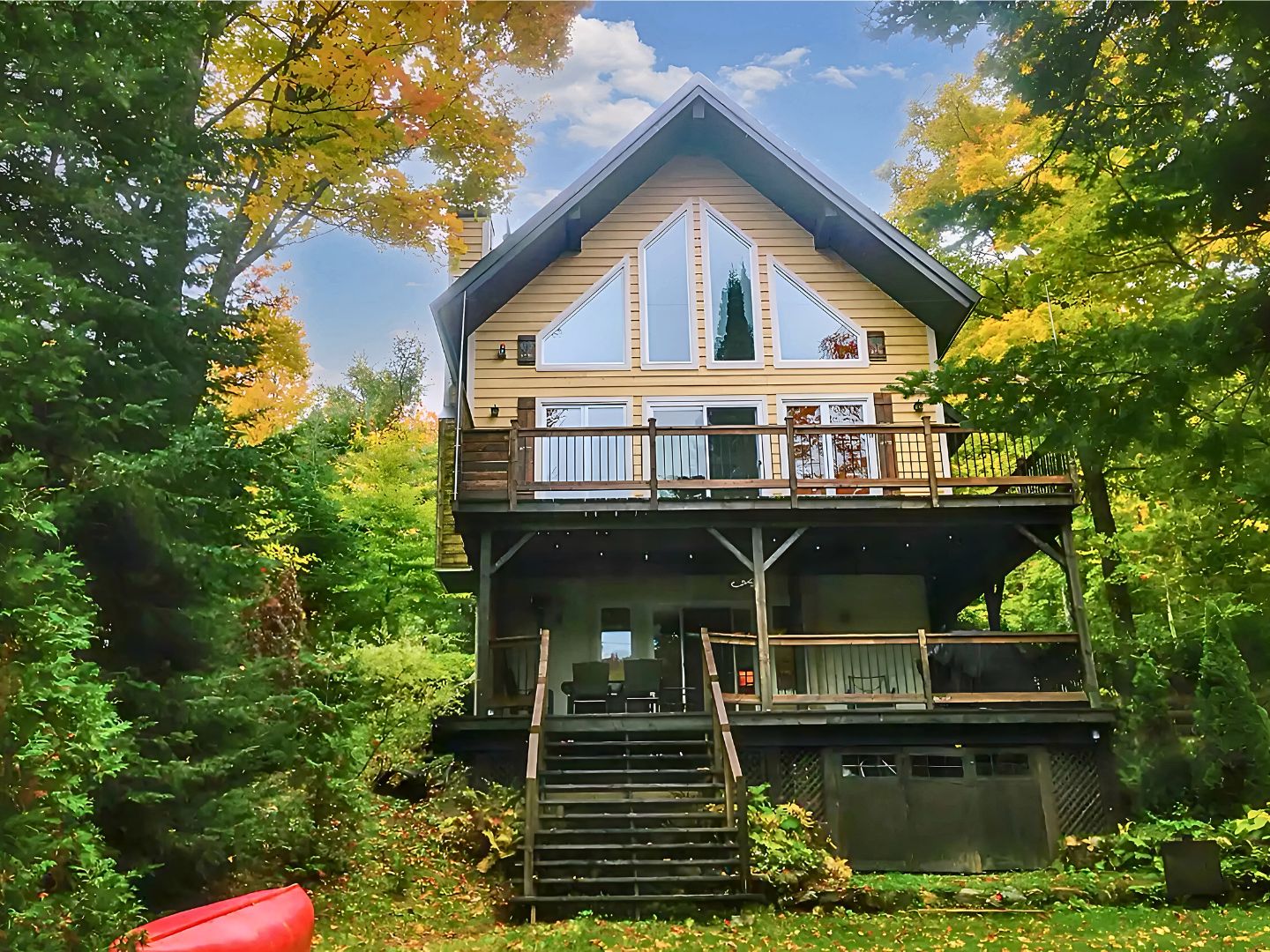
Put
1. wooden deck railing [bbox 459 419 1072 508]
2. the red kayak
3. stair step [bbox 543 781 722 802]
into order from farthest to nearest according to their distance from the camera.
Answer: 1. wooden deck railing [bbox 459 419 1072 508]
2. stair step [bbox 543 781 722 802]
3. the red kayak

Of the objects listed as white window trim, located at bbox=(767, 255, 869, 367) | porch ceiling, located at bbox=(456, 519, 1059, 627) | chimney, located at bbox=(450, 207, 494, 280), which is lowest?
porch ceiling, located at bbox=(456, 519, 1059, 627)

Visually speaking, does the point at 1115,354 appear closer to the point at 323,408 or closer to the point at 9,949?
the point at 9,949

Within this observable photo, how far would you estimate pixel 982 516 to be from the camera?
46.2 feet

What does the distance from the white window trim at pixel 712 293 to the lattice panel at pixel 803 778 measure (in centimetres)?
669

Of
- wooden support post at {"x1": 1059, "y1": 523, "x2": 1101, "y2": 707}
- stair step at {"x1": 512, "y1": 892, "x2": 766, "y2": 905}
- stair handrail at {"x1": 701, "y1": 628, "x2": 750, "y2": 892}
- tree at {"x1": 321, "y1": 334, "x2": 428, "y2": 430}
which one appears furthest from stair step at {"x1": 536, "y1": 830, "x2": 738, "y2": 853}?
tree at {"x1": 321, "y1": 334, "x2": 428, "y2": 430}

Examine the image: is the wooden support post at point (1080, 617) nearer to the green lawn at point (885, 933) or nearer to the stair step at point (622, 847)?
the green lawn at point (885, 933)

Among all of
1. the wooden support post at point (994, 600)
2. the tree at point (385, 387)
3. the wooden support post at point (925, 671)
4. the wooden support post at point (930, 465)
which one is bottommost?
the wooden support post at point (925, 671)

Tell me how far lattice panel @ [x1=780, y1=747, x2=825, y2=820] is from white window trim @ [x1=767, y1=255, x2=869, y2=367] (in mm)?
6722

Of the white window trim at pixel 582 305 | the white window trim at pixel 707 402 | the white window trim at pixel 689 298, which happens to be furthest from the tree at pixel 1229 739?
the white window trim at pixel 582 305

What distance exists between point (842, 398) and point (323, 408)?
2699cm

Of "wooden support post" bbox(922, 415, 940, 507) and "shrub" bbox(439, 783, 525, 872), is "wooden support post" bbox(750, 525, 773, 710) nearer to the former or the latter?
"wooden support post" bbox(922, 415, 940, 507)

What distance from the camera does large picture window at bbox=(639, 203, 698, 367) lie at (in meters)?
16.5

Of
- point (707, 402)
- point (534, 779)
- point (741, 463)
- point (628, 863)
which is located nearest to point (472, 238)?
point (707, 402)

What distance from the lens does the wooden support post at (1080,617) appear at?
12.9 metres
